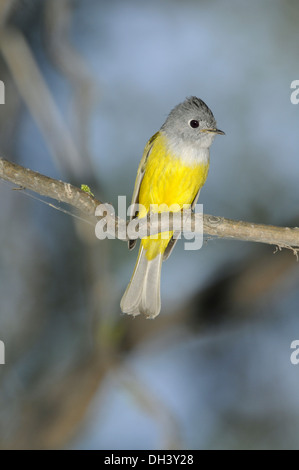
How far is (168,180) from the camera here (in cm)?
278

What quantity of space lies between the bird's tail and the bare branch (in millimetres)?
500

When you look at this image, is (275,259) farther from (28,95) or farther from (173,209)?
(28,95)

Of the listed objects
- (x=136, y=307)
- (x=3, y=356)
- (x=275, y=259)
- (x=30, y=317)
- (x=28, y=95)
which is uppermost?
(x=28, y=95)

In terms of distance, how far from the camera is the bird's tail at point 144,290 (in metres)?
2.83

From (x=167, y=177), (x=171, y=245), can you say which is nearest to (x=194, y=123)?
(x=167, y=177)

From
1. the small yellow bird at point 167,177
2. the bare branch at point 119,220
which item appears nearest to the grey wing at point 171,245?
the small yellow bird at point 167,177

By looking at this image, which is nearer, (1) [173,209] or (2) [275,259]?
(1) [173,209]

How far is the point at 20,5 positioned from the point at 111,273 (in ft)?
7.67

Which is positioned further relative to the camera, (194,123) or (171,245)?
(171,245)

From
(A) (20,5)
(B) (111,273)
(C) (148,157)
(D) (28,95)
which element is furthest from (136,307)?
(A) (20,5)

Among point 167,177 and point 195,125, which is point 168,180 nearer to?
point 167,177

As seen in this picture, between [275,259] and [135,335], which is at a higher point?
[275,259]

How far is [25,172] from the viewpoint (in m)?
2.15

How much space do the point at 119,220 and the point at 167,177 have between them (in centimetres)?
57
